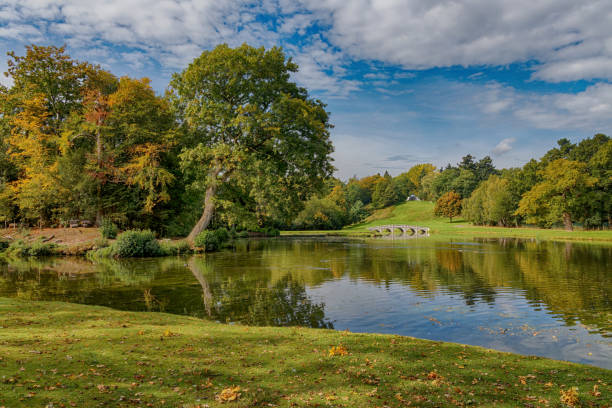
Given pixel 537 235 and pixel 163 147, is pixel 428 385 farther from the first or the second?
pixel 537 235

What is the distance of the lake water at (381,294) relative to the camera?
10430 mm

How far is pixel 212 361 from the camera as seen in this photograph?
21.2ft

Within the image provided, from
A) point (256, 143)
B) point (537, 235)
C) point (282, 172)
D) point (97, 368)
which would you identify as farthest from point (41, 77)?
point (537, 235)

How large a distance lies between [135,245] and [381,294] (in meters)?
21.3

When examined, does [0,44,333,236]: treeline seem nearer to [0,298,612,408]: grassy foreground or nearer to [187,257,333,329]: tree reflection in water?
[187,257,333,329]: tree reflection in water

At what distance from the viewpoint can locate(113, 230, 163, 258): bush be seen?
28688 millimetres

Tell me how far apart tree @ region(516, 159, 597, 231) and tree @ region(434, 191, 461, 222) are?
127 feet

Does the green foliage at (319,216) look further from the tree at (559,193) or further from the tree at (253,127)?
the tree at (253,127)

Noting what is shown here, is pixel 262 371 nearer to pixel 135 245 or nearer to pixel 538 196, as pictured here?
pixel 135 245

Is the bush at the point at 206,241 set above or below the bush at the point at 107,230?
below

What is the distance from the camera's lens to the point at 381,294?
15703mm

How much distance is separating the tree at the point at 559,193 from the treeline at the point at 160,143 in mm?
46416

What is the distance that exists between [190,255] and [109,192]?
13003 mm

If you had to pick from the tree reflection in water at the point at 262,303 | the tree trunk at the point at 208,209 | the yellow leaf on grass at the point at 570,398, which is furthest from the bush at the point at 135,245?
the yellow leaf on grass at the point at 570,398
